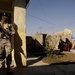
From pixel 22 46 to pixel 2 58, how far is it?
1169 mm

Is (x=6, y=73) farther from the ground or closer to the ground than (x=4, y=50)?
closer to the ground

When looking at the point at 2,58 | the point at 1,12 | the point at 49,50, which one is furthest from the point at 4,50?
the point at 49,50

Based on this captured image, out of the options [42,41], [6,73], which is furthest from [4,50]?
[42,41]

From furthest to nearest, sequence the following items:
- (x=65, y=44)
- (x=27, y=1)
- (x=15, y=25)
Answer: (x=65, y=44)
(x=27, y=1)
(x=15, y=25)

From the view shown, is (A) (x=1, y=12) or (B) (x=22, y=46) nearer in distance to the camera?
(B) (x=22, y=46)

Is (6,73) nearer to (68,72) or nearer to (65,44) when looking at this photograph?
(68,72)

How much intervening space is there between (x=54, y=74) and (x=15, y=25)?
8.55 ft

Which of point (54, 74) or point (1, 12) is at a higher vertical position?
point (1, 12)

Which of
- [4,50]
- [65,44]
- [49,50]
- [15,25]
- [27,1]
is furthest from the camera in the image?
[65,44]

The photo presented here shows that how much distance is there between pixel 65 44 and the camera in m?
18.4

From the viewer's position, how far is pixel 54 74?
6.72 meters

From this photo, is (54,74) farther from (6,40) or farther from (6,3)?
(6,3)

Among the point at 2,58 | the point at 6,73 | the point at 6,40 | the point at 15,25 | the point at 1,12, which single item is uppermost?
the point at 1,12

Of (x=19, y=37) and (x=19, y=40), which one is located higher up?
(x=19, y=37)
